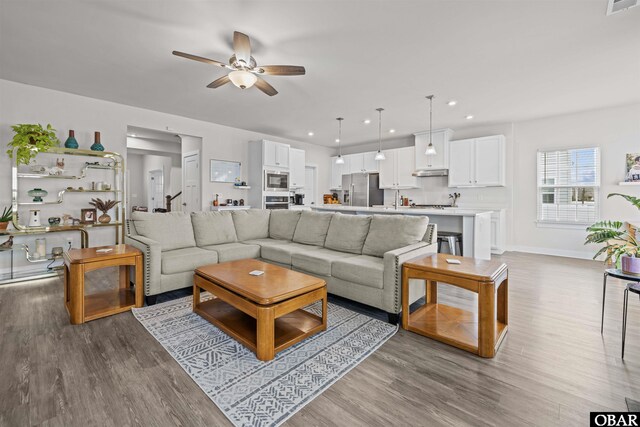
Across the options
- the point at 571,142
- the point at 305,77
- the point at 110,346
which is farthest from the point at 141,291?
the point at 571,142

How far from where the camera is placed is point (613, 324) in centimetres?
246

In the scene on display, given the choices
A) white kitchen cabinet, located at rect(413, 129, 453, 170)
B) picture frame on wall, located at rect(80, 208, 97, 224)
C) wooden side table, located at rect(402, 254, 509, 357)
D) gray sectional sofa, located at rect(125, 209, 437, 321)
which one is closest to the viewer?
wooden side table, located at rect(402, 254, 509, 357)

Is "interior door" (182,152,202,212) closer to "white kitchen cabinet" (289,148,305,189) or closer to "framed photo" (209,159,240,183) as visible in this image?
"framed photo" (209,159,240,183)

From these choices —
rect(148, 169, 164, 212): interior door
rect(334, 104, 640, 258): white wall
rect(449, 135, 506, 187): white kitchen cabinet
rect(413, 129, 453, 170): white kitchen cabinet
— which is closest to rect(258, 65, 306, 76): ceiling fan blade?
rect(413, 129, 453, 170): white kitchen cabinet

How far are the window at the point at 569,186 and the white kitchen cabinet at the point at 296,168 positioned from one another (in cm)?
510

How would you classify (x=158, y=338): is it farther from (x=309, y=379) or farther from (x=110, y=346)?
(x=309, y=379)

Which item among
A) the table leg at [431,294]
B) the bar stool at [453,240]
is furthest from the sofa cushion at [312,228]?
the bar stool at [453,240]

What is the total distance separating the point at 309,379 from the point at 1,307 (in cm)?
327

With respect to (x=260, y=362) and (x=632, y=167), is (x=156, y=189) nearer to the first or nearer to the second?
(x=260, y=362)

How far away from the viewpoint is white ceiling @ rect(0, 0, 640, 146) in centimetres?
237

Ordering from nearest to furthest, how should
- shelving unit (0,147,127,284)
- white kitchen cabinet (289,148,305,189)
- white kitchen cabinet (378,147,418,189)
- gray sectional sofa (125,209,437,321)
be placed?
1. gray sectional sofa (125,209,437,321)
2. shelving unit (0,147,127,284)
3. white kitchen cabinet (378,147,418,189)
4. white kitchen cabinet (289,148,305,189)

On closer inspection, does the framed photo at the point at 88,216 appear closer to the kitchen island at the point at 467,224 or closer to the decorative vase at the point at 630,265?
the kitchen island at the point at 467,224

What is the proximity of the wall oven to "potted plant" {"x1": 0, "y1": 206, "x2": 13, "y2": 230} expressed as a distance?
3.91 metres

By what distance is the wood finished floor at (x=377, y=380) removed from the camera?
1.44m
